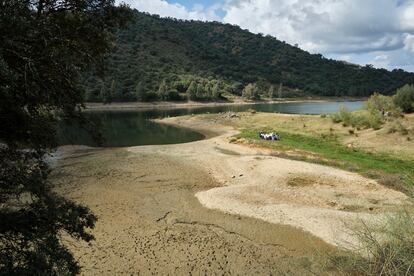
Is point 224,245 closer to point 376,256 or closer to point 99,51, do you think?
point 376,256

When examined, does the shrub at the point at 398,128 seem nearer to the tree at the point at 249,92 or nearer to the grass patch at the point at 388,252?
the grass patch at the point at 388,252

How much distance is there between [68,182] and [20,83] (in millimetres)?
21720

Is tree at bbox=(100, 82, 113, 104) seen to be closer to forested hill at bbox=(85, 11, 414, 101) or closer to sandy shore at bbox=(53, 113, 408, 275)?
forested hill at bbox=(85, 11, 414, 101)

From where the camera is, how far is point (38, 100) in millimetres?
7457

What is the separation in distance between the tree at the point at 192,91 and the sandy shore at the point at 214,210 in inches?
3572

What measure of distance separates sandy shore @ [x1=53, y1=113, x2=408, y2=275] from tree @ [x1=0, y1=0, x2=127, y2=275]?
7.35m

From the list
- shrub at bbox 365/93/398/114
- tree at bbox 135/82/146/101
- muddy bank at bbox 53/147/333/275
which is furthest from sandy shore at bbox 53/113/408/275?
tree at bbox 135/82/146/101

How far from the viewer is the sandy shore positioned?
1568cm

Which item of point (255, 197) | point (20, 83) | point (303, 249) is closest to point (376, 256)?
point (303, 249)

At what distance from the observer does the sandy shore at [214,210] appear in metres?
15.7

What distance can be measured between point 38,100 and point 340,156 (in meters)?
31.1

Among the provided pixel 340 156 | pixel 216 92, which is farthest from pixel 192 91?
pixel 340 156

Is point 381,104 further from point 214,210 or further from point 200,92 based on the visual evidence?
point 200,92

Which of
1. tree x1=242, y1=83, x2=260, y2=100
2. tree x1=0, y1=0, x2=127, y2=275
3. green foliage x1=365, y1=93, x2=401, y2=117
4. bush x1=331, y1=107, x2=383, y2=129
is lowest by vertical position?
tree x1=242, y1=83, x2=260, y2=100
